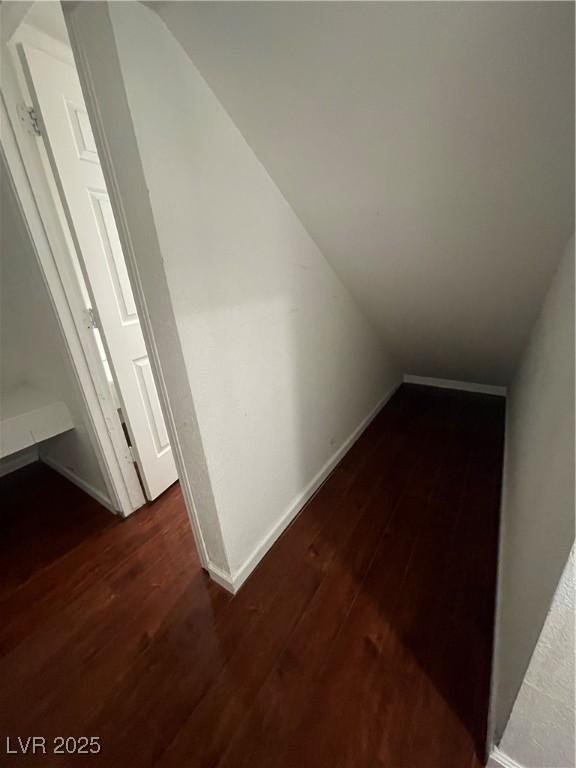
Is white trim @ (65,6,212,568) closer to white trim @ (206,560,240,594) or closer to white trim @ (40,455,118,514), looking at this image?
white trim @ (206,560,240,594)

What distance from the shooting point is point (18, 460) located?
2230mm

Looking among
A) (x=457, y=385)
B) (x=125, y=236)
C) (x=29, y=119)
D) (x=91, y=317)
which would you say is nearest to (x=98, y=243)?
(x=91, y=317)

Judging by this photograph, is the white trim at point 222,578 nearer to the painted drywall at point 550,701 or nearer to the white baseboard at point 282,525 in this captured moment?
the white baseboard at point 282,525

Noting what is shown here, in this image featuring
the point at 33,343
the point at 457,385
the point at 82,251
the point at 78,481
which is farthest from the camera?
the point at 457,385

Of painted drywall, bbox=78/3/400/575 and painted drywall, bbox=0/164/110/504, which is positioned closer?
painted drywall, bbox=78/3/400/575

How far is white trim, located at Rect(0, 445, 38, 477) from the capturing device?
2184mm

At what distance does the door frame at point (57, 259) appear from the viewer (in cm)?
113

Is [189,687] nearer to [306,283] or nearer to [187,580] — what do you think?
→ [187,580]

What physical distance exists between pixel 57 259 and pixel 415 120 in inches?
56.0

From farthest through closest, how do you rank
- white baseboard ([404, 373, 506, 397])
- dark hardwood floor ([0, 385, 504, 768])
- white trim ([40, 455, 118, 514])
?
1. white baseboard ([404, 373, 506, 397])
2. white trim ([40, 455, 118, 514])
3. dark hardwood floor ([0, 385, 504, 768])

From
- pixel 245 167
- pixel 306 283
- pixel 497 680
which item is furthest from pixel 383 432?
pixel 245 167

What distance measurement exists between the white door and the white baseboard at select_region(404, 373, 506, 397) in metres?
2.44

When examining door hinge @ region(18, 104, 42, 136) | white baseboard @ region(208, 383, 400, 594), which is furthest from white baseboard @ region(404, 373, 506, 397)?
door hinge @ region(18, 104, 42, 136)

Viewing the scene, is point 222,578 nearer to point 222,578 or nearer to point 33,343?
point 222,578
